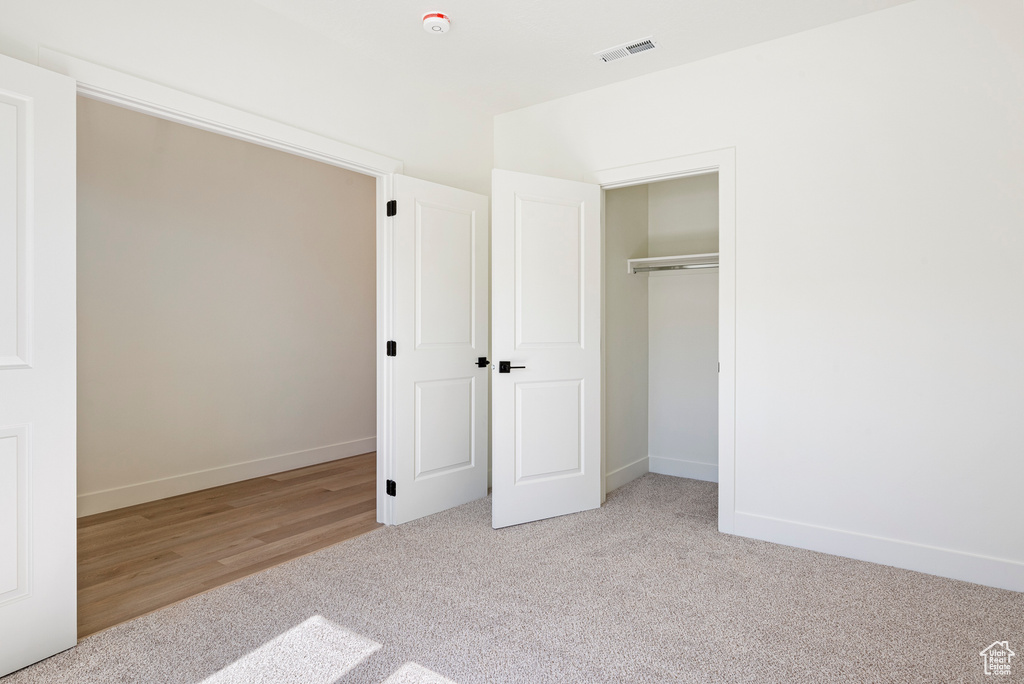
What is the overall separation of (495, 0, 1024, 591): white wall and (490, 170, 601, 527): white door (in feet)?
2.72

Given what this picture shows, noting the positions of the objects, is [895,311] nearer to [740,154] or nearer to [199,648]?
[740,154]

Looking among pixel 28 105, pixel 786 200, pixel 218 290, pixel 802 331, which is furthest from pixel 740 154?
pixel 218 290

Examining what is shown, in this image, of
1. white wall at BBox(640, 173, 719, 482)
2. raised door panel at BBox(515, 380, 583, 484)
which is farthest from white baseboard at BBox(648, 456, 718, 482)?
raised door panel at BBox(515, 380, 583, 484)

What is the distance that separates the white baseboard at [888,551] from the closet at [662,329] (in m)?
1.25

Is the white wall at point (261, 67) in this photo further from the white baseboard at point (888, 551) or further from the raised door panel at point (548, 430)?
the white baseboard at point (888, 551)

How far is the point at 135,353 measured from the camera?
159 inches

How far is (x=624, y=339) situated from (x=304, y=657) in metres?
3.15

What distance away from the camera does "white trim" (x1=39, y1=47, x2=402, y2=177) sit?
2.32 m

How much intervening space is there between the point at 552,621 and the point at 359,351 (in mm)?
3826

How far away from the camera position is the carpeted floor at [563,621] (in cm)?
203

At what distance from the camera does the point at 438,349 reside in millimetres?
3775

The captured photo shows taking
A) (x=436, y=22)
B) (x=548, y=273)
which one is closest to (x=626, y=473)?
(x=548, y=273)

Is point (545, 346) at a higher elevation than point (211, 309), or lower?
lower

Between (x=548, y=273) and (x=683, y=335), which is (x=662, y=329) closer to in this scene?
(x=683, y=335)
